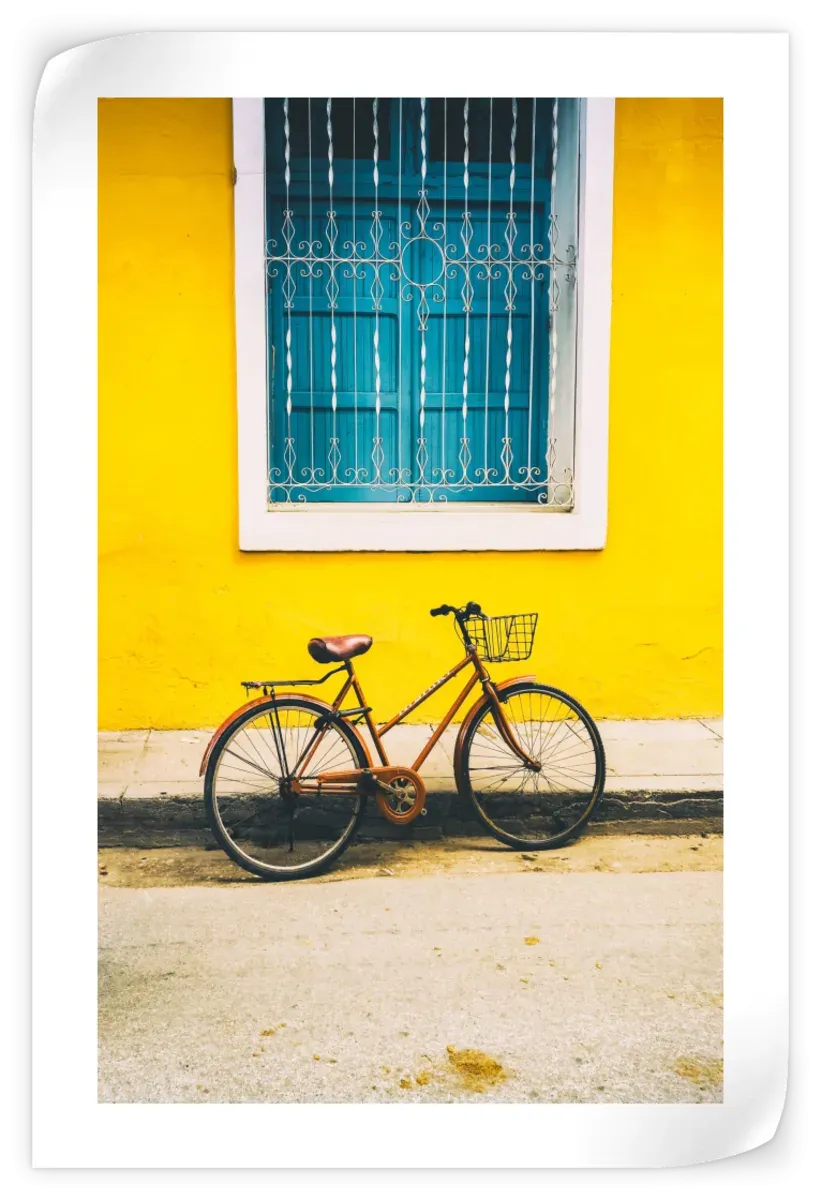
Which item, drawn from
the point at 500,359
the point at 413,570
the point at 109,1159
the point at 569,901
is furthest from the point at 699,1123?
the point at 500,359

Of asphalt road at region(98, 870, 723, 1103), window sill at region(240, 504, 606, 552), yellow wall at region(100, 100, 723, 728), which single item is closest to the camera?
asphalt road at region(98, 870, 723, 1103)

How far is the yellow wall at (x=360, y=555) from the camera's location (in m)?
4.80

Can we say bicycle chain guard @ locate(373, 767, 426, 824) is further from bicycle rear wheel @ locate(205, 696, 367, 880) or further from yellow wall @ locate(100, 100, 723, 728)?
yellow wall @ locate(100, 100, 723, 728)

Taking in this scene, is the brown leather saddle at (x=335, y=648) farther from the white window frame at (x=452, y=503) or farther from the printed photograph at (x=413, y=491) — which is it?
the white window frame at (x=452, y=503)

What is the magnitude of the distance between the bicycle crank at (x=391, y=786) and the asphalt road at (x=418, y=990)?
10.5 inches

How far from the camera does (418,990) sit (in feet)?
11.3

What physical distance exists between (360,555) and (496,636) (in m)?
Result: 0.82

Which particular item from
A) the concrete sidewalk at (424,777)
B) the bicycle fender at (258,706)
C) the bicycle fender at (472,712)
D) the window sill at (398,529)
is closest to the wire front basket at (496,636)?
the bicycle fender at (472,712)

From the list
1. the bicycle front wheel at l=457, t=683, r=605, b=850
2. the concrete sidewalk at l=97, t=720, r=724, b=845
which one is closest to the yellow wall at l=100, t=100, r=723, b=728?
the concrete sidewalk at l=97, t=720, r=724, b=845

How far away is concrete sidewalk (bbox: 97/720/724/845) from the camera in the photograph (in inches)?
173

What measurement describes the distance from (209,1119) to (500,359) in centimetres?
347

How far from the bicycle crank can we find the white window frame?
1.16 meters

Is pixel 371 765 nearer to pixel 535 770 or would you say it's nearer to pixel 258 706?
pixel 258 706

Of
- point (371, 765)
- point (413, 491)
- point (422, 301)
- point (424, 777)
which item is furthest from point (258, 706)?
point (422, 301)
